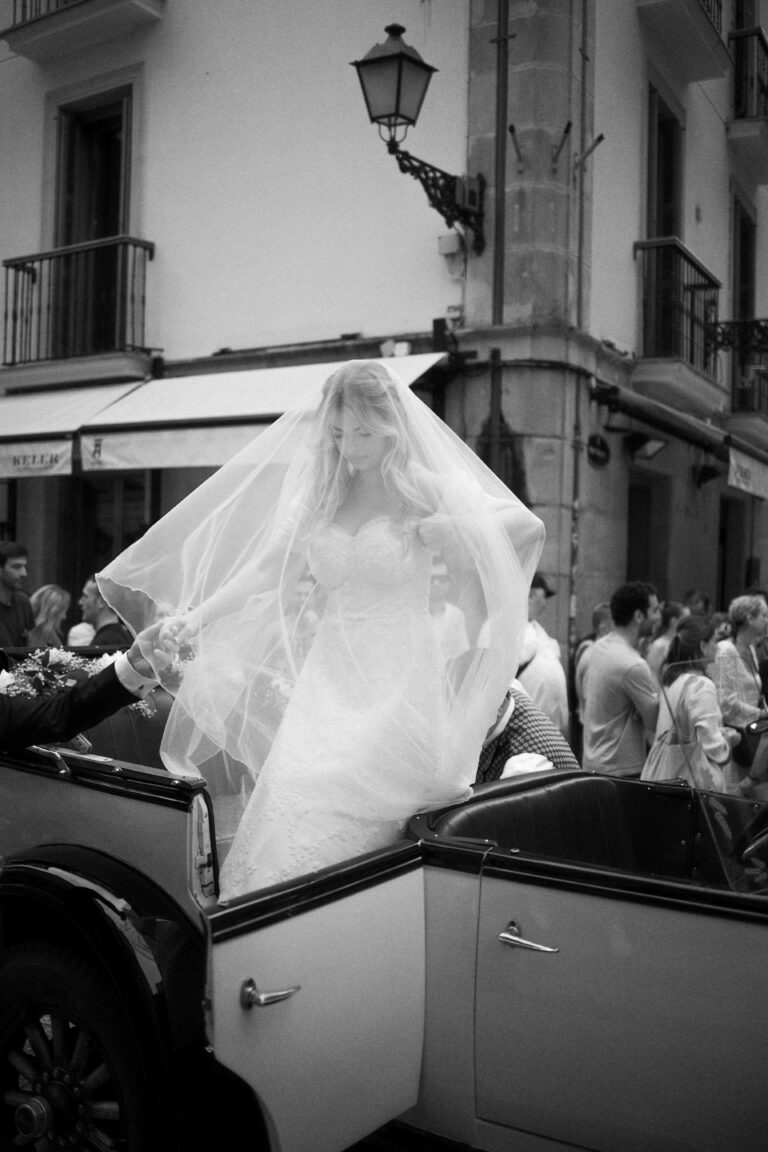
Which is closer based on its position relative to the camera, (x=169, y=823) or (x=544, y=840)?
(x=169, y=823)

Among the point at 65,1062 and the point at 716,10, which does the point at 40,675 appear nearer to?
the point at 65,1062

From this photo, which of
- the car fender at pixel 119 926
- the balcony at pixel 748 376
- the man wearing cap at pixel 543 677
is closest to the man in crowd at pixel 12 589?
the man wearing cap at pixel 543 677

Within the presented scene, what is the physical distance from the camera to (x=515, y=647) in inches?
120

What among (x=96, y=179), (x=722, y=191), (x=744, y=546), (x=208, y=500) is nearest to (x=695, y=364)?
(x=722, y=191)

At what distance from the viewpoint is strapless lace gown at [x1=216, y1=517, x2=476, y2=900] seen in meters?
2.80

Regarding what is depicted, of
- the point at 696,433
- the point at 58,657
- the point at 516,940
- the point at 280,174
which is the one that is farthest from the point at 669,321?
the point at 516,940

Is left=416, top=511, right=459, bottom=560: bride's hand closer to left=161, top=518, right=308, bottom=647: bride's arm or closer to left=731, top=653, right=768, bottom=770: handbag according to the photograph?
left=161, top=518, right=308, bottom=647: bride's arm

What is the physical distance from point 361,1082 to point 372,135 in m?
9.24

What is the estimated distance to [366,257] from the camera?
10094 millimetres

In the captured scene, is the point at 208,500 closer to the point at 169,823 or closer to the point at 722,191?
the point at 169,823

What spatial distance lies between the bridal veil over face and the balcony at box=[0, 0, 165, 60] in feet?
31.0

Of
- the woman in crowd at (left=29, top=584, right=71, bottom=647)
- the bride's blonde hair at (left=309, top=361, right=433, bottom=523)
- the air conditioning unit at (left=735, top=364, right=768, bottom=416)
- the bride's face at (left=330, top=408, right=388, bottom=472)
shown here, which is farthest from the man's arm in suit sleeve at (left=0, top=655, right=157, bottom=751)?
the air conditioning unit at (left=735, top=364, right=768, bottom=416)

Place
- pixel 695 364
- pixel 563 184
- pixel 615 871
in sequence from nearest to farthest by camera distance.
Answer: pixel 615 871 < pixel 563 184 < pixel 695 364

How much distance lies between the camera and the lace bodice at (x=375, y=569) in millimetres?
3096
